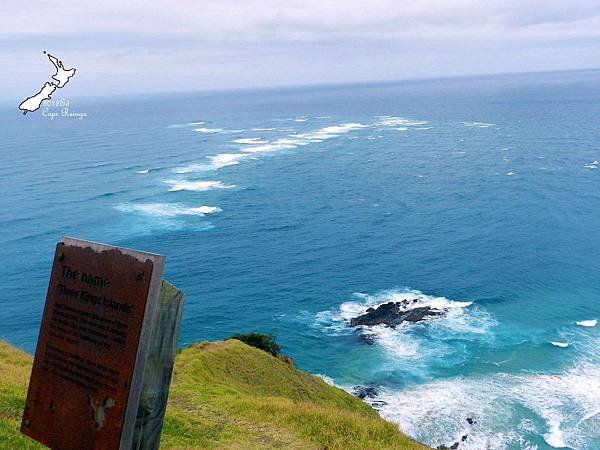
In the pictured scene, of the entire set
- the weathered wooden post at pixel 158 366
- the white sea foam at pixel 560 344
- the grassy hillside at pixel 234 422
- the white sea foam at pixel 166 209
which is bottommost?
the white sea foam at pixel 560 344

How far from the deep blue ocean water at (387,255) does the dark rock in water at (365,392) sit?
0.87 m

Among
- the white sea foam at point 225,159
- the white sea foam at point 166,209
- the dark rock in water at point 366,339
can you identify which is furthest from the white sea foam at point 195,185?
the dark rock in water at point 366,339

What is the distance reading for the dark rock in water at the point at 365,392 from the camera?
45.9 metres

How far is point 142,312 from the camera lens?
244 inches

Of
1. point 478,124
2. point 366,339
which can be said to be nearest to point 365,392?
point 366,339

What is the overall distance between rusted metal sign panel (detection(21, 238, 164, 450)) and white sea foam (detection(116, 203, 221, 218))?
82.4 meters

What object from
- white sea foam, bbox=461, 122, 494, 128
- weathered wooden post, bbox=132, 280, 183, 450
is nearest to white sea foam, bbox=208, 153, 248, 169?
white sea foam, bbox=461, 122, 494, 128

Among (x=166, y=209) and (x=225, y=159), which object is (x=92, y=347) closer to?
(x=166, y=209)

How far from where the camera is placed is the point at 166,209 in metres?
91.0

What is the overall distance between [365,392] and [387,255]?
28802 millimetres

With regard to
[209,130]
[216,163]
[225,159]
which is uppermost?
[209,130]

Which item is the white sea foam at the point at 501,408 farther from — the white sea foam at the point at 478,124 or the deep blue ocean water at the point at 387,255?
the white sea foam at the point at 478,124

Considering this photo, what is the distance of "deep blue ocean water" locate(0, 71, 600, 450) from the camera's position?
46438 millimetres

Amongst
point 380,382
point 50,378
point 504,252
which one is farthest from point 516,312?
point 50,378
